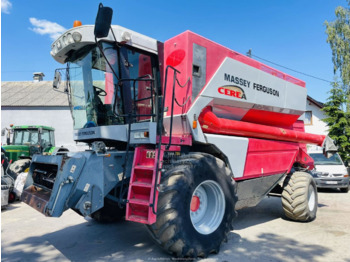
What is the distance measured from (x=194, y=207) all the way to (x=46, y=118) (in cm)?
2339

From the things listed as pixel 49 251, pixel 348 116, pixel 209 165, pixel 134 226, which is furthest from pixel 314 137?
pixel 348 116

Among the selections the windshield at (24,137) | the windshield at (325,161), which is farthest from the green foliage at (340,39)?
the windshield at (24,137)

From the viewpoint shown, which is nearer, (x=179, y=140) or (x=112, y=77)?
(x=179, y=140)

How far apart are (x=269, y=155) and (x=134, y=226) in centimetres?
293

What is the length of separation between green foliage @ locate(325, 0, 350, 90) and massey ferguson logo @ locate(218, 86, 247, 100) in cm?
1949

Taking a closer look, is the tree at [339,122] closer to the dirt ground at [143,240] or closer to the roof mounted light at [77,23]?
the dirt ground at [143,240]

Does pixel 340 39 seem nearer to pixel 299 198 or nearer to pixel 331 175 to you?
pixel 331 175

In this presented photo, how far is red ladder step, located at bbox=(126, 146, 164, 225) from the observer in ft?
11.0

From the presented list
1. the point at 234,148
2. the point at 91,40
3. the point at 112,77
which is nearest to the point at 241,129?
the point at 234,148

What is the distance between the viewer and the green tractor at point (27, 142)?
10861 mm

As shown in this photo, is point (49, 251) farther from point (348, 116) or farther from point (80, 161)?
point (348, 116)

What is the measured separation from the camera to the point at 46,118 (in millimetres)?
24281

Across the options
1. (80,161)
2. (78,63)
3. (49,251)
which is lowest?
(49,251)

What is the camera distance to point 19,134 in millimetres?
11789
